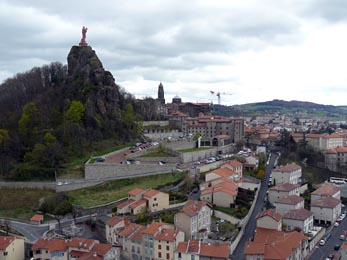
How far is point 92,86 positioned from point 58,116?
617 centimetres

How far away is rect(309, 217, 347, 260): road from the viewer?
32.1m

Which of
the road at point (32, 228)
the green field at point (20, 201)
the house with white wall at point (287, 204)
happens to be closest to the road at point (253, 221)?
the house with white wall at point (287, 204)

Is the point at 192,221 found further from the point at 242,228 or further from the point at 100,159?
the point at 100,159

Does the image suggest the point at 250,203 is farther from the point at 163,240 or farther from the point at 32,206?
the point at 32,206

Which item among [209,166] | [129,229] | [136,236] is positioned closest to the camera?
[136,236]

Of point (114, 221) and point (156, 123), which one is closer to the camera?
point (114, 221)

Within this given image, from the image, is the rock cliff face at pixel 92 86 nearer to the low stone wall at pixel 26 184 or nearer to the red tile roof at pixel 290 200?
the low stone wall at pixel 26 184

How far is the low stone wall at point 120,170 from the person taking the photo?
45869 mm

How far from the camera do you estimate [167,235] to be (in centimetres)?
3117

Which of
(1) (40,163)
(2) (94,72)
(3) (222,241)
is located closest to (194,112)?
(2) (94,72)

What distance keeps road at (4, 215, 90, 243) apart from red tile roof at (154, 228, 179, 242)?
9.95 m

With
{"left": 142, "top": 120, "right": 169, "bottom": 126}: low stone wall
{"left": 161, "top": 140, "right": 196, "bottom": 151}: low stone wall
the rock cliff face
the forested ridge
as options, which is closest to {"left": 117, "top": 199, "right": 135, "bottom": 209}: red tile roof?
the forested ridge

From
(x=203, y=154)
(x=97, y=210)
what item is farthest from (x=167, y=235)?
(x=203, y=154)

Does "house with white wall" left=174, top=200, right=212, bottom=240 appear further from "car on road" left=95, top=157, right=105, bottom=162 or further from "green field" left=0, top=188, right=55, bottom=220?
"car on road" left=95, top=157, right=105, bottom=162
